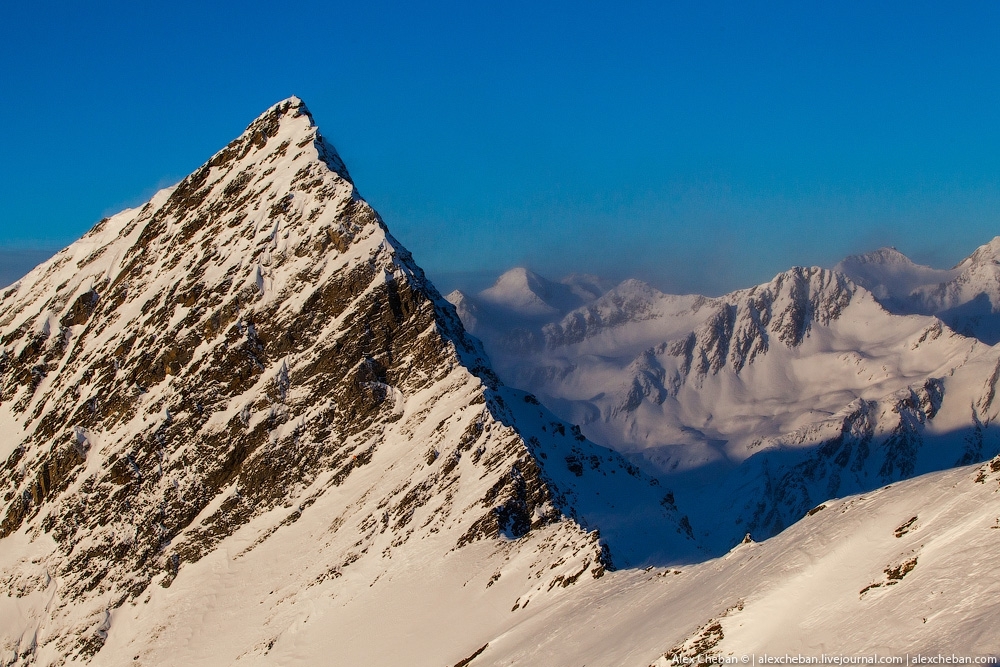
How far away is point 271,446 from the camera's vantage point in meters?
111

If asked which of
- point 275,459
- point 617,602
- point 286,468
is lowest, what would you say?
point 617,602

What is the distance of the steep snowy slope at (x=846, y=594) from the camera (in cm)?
3544

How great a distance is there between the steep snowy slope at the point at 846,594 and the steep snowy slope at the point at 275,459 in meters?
24.9

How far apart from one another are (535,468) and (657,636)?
44.4m

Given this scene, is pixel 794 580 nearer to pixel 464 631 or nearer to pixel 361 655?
pixel 464 631

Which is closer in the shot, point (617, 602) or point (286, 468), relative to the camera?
point (617, 602)

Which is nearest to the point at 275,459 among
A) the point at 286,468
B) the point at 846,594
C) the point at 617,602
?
the point at 286,468

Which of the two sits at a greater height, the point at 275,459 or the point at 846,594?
the point at 275,459

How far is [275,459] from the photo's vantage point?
361 feet

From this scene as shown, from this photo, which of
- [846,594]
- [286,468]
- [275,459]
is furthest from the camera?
[275,459]

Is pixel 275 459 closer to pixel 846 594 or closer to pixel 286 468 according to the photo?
pixel 286 468

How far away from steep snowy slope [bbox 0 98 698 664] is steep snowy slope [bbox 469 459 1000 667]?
2494cm

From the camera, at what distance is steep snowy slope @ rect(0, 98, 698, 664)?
92188mm

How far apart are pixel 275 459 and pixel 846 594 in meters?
79.6
